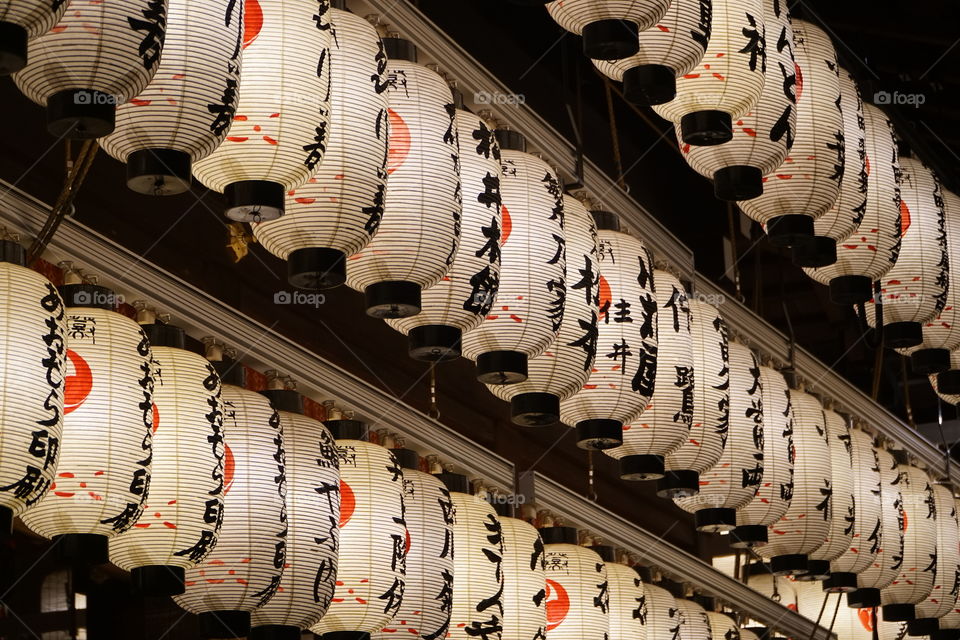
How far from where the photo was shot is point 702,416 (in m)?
6.20

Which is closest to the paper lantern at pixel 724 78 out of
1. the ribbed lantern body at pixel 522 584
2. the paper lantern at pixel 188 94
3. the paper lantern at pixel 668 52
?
the paper lantern at pixel 668 52

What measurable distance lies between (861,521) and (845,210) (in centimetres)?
201

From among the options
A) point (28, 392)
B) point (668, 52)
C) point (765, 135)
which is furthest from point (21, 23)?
point (765, 135)

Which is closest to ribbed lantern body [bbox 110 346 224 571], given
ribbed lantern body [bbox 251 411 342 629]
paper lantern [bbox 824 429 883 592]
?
ribbed lantern body [bbox 251 411 342 629]

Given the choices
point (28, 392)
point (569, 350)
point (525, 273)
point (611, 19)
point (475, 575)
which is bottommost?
point (28, 392)

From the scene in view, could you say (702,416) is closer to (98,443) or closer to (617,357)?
(617,357)

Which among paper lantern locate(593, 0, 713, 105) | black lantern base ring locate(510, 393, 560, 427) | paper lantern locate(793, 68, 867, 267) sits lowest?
black lantern base ring locate(510, 393, 560, 427)

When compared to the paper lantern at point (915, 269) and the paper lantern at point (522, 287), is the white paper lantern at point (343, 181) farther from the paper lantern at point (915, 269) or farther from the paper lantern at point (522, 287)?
the paper lantern at point (915, 269)

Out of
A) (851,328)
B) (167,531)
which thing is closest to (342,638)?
(167,531)

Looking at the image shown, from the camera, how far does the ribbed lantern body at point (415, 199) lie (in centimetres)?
437

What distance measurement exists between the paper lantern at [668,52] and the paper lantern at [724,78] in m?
0.25

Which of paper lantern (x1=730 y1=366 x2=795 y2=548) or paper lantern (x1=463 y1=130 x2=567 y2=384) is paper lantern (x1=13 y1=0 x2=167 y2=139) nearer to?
paper lantern (x1=463 y1=130 x2=567 y2=384)

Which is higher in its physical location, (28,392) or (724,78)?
(724,78)

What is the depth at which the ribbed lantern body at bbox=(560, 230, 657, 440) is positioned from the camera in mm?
5551
